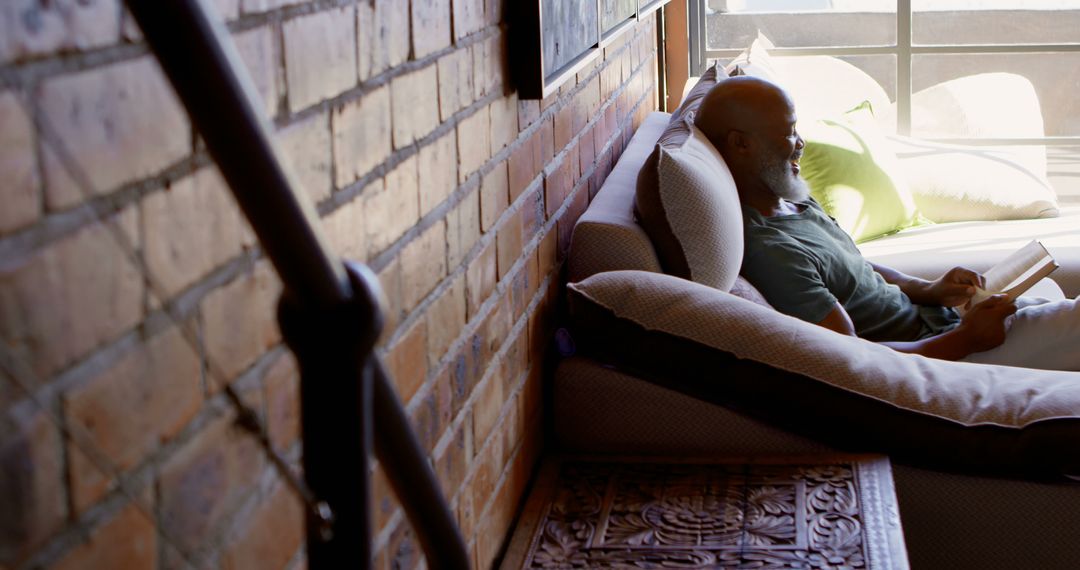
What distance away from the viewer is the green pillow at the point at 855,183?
366 centimetres

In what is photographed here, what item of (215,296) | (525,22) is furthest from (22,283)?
(525,22)

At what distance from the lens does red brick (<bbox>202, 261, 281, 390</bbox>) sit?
2.43ft

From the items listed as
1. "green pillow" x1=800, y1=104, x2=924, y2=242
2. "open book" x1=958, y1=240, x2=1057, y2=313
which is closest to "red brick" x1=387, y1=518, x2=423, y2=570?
"open book" x1=958, y1=240, x2=1057, y2=313

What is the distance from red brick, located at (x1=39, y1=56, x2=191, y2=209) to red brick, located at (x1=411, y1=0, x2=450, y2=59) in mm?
531

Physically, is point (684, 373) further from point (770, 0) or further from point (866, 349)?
point (770, 0)

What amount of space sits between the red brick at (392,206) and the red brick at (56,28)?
0.43 meters

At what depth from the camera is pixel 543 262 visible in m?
1.99

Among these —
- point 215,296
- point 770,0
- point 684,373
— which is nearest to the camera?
point 215,296

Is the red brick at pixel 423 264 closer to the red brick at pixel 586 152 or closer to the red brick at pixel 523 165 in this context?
the red brick at pixel 523 165

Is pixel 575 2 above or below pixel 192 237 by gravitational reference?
above

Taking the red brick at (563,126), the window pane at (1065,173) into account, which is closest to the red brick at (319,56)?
the red brick at (563,126)

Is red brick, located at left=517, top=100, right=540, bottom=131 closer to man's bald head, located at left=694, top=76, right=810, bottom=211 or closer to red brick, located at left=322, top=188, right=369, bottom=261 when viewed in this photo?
red brick, located at left=322, top=188, right=369, bottom=261

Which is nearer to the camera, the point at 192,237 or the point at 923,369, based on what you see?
the point at 192,237

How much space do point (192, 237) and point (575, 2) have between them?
1.41 metres
